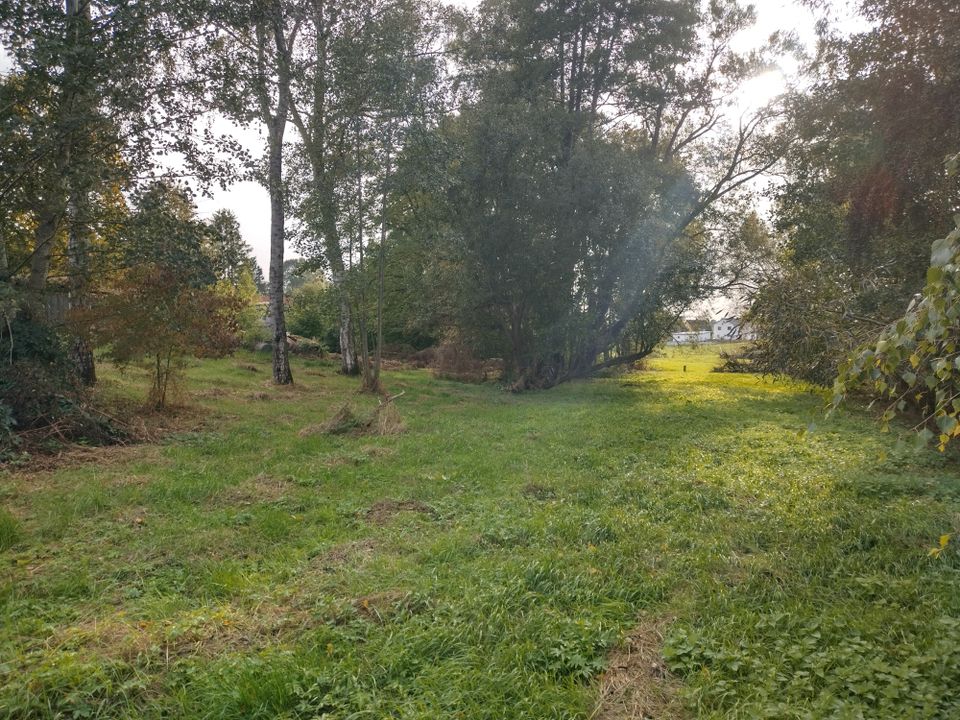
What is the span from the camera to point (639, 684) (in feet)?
10.5

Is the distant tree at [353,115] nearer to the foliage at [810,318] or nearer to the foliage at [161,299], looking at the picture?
the foliage at [161,299]

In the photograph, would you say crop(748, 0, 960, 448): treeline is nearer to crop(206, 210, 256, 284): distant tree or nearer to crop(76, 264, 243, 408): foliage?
crop(206, 210, 256, 284): distant tree

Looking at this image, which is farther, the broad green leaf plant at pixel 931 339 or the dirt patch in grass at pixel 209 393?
the dirt patch in grass at pixel 209 393

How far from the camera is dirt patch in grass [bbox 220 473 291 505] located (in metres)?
6.53

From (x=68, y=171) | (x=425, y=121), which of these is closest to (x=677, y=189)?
(x=425, y=121)


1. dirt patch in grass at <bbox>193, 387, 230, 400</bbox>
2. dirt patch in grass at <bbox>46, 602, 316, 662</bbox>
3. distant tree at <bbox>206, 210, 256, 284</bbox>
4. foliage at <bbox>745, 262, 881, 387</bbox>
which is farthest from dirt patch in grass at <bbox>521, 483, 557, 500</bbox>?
dirt patch in grass at <bbox>193, 387, 230, 400</bbox>

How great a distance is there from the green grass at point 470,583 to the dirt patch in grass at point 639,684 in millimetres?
40

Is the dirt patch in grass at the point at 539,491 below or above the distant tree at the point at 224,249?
below

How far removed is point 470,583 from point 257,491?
11.9 feet

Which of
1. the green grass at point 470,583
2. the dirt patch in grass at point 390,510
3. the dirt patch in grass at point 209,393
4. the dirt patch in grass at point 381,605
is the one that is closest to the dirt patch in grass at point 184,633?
the green grass at point 470,583

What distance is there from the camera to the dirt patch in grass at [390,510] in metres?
5.96

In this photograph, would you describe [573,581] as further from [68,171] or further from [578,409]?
[578,409]

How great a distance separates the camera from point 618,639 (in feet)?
11.8

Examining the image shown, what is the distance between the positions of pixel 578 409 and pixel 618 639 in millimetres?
11403
